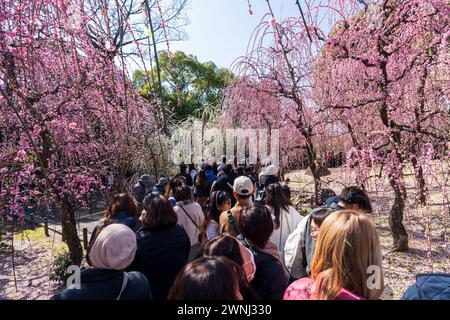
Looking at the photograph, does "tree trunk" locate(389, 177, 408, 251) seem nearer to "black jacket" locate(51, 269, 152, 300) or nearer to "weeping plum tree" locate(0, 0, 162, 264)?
"weeping plum tree" locate(0, 0, 162, 264)

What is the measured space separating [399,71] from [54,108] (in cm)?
508

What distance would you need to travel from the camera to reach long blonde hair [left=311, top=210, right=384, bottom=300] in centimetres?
116

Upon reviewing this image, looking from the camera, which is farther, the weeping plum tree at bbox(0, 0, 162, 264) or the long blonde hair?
the weeping plum tree at bbox(0, 0, 162, 264)

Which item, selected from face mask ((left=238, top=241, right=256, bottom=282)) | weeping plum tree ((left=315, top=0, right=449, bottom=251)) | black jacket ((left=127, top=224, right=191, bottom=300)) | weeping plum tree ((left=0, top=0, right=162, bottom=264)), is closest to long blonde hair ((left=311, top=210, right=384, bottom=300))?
face mask ((left=238, top=241, right=256, bottom=282))

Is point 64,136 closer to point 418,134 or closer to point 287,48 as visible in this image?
point 287,48

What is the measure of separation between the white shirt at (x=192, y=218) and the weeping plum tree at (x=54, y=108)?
0.77m

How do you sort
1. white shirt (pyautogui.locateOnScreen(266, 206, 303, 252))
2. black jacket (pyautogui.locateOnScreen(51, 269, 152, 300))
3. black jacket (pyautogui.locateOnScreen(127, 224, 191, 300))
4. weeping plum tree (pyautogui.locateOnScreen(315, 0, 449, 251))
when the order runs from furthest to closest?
weeping plum tree (pyautogui.locateOnScreen(315, 0, 449, 251)) < white shirt (pyautogui.locateOnScreen(266, 206, 303, 252)) < black jacket (pyautogui.locateOnScreen(127, 224, 191, 300)) < black jacket (pyautogui.locateOnScreen(51, 269, 152, 300))

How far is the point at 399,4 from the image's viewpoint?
3.92 metres

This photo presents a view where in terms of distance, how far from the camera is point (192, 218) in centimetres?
300

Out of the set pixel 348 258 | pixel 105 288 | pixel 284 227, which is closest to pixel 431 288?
pixel 348 258

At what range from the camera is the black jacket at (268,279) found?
154 centimetres

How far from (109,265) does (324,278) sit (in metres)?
0.94

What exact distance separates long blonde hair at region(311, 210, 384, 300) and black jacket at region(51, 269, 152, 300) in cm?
81

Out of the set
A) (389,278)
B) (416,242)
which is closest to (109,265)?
(389,278)
